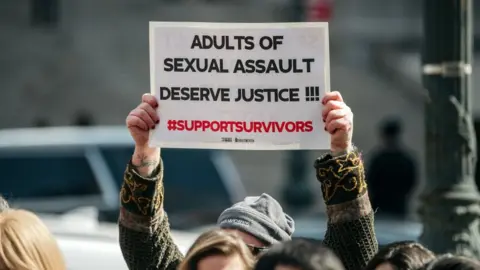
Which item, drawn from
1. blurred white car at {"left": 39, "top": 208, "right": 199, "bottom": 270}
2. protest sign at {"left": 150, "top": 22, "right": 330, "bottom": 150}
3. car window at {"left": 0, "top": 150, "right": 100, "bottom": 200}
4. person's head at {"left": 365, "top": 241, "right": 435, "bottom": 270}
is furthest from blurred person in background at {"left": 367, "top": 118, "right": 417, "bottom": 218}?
person's head at {"left": 365, "top": 241, "right": 435, "bottom": 270}

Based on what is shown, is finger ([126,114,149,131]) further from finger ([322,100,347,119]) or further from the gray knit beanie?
finger ([322,100,347,119])

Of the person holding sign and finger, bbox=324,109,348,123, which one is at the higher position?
finger, bbox=324,109,348,123

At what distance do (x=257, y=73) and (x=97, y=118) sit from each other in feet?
51.3

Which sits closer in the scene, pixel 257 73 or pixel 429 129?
pixel 257 73

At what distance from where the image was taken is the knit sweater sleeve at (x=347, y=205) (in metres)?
4.27

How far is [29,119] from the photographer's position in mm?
19953

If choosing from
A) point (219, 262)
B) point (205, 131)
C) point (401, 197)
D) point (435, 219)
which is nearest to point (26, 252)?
point (219, 262)

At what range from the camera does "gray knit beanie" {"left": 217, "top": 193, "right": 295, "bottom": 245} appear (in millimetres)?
4355

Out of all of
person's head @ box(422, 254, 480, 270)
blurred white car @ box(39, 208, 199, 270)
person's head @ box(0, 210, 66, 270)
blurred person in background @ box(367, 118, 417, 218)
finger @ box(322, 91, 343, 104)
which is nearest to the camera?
person's head @ box(422, 254, 480, 270)

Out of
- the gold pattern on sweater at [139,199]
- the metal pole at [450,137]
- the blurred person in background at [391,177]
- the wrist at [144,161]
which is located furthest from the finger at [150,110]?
the blurred person in background at [391,177]

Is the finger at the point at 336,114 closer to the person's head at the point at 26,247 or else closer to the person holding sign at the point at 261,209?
the person holding sign at the point at 261,209

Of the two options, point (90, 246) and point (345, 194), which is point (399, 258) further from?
point (90, 246)

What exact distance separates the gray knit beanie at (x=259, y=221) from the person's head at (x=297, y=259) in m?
0.90

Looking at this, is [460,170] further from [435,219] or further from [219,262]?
[219,262]
